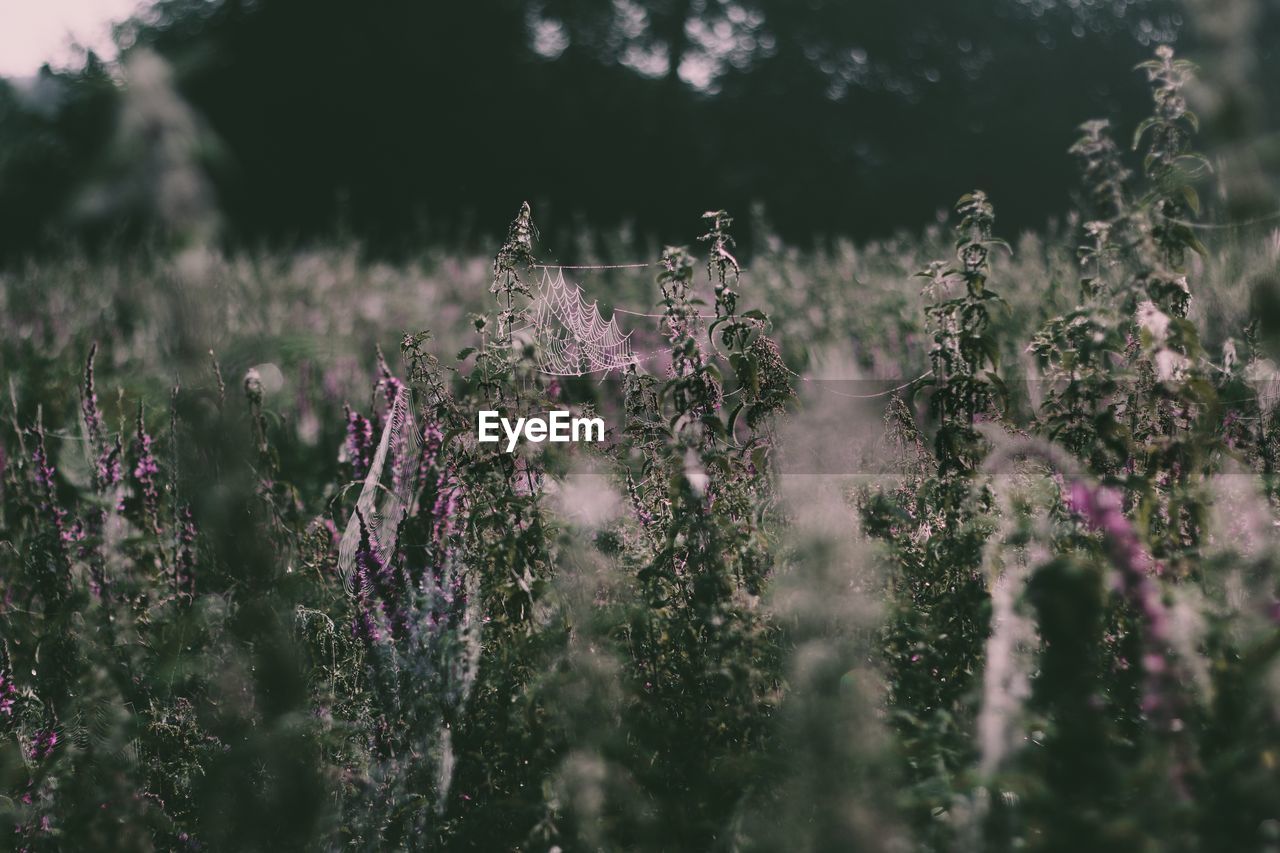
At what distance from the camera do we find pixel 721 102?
15.8 metres

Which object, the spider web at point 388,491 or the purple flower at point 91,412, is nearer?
the spider web at point 388,491

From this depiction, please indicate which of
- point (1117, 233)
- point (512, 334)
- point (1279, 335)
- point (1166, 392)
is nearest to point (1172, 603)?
point (1279, 335)

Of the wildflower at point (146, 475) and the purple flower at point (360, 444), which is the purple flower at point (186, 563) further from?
the purple flower at point (360, 444)

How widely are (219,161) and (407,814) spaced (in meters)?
1.46

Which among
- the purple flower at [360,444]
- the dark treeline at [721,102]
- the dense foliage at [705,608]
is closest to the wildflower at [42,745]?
the dense foliage at [705,608]

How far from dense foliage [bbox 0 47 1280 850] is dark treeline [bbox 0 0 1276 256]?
37.9 ft

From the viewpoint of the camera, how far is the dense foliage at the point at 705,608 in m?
1.23

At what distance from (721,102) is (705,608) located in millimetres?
15188

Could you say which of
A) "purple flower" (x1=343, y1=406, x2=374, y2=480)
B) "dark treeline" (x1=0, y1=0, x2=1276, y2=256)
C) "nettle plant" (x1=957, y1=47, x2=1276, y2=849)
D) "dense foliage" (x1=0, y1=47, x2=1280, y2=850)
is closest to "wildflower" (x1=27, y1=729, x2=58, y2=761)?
"dense foliage" (x1=0, y1=47, x2=1280, y2=850)

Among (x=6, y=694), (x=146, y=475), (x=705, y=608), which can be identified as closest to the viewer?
(x=705, y=608)

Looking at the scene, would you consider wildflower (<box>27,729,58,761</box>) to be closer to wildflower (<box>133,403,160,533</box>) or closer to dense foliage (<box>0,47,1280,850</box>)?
dense foliage (<box>0,47,1280,850</box>)

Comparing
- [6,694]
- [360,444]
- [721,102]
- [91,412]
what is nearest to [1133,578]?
[360,444]

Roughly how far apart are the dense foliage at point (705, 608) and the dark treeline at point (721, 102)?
11.6 metres

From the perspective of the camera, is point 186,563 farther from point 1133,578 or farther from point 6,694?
point 1133,578
